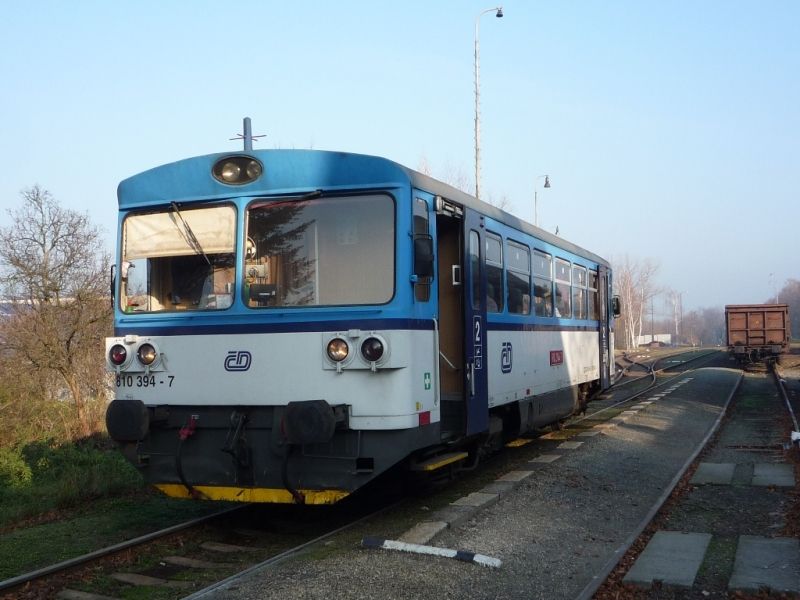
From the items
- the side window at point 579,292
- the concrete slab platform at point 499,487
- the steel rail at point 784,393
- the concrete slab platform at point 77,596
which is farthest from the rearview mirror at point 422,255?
the steel rail at point 784,393

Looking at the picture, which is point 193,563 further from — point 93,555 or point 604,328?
point 604,328

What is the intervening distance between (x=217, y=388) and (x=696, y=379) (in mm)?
23916

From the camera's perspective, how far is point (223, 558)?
6.89 meters

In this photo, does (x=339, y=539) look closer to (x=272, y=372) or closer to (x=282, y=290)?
(x=272, y=372)

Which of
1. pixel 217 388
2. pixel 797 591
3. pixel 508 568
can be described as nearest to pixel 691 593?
pixel 797 591

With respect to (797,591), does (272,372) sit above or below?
above

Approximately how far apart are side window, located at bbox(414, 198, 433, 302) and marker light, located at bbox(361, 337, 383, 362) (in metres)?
0.58

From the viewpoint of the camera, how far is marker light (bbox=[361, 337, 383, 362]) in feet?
21.6

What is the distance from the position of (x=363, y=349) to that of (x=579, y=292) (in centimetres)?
821

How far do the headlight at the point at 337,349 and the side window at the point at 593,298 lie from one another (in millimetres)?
9196

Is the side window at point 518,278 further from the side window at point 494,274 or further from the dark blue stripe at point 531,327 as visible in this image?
the side window at point 494,274

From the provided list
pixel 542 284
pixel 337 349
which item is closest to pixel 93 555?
pixel 337 349

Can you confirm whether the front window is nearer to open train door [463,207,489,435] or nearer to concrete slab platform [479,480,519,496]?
open train door [463,207,489,435]

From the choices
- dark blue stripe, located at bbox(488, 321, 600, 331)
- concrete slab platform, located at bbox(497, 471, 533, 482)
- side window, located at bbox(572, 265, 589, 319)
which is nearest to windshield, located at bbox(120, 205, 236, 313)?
dark blue stripe, located at bbox(488, 321, 600, 331)
